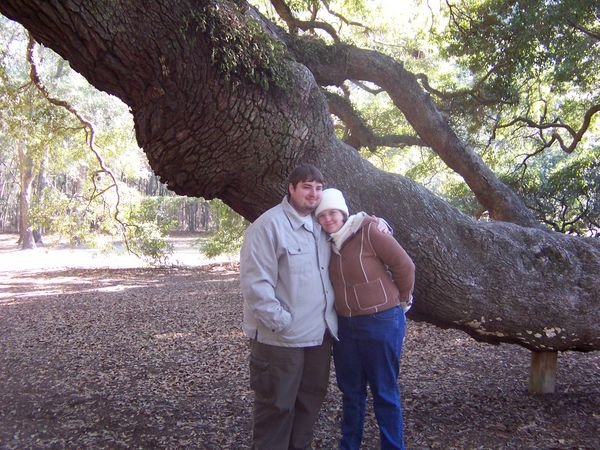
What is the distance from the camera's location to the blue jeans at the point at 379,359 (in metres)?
3.10

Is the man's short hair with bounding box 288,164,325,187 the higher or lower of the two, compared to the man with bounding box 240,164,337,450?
higher

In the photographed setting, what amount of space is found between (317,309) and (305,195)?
0.65 meters

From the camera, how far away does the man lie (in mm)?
2936

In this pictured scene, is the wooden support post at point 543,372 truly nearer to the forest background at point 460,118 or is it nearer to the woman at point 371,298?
the woman at point 371,298

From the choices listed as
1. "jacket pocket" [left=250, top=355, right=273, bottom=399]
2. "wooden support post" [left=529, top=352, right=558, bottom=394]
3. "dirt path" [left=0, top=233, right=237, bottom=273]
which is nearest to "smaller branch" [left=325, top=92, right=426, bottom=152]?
"wooden support post" [left=529, top=352, right=558, bottom=394]

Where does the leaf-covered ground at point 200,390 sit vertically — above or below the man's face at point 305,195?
below

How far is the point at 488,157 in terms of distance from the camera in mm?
11016

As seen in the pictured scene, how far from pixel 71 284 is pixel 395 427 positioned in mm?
13417

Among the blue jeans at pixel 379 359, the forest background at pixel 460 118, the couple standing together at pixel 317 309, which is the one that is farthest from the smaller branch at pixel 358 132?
the blue jeans at pixel 379 359

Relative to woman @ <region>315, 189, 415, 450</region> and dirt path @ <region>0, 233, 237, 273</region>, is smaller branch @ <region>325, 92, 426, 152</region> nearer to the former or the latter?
woman @ <region>315, 189, 415, 450</region>

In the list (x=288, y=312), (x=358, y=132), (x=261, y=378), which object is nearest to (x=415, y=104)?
(x=358, y=132)

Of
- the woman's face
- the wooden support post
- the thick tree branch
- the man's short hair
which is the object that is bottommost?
the wooden support post

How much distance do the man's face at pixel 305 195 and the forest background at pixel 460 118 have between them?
188 inches

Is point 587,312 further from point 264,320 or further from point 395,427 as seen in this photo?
point 264,320
